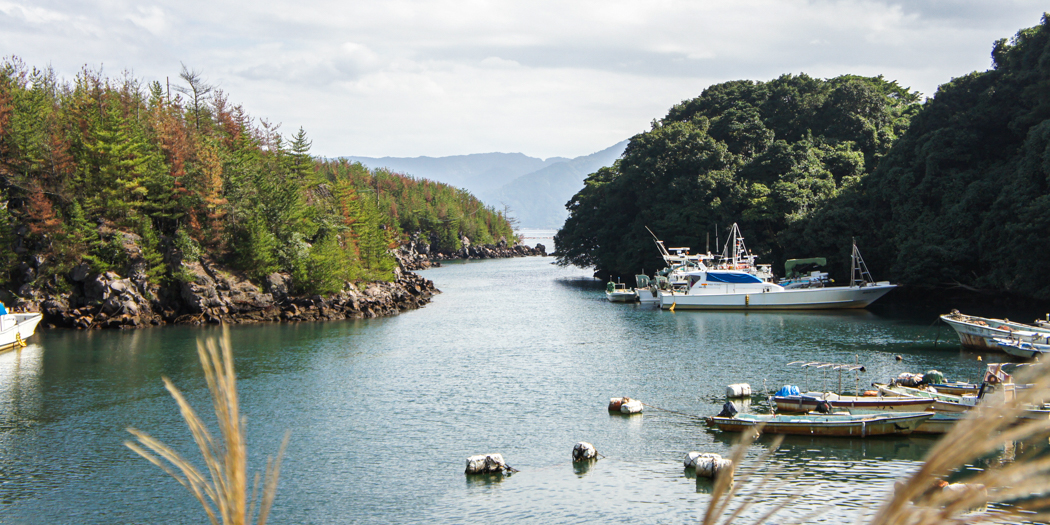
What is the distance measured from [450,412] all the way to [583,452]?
21.7 feet

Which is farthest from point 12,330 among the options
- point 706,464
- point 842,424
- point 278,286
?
point 842,424

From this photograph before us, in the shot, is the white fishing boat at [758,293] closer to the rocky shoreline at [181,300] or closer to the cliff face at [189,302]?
the rocky shoreline at [181,300]

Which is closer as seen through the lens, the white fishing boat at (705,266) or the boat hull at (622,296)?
the white fishing boat at (705,266)

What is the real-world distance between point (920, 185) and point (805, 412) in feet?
95.5

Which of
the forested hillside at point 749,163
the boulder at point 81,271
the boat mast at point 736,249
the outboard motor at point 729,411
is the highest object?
the forested hillside at point 749,163

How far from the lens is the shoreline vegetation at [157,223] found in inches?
1752

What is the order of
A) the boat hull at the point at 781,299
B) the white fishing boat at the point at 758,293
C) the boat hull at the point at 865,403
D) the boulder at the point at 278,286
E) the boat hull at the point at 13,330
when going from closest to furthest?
the boat hull at the point at 865,403 < the boat hull at the point at 13,330 < the boat hull at the point at 781,299 < the white fishing boat at the point at 758,293 < the boulder at the point at 278,286

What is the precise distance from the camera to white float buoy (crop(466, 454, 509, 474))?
18453mm

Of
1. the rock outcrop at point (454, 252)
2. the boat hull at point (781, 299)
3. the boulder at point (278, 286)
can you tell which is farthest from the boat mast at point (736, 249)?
the rock outcrop at point (454, 252)

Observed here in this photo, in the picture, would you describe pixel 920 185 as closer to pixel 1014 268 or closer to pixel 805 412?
pixel 1014 268

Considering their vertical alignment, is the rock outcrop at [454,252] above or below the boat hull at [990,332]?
above

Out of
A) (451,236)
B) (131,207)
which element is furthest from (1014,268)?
(451,236)

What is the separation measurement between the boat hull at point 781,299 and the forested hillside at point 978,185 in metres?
3.16

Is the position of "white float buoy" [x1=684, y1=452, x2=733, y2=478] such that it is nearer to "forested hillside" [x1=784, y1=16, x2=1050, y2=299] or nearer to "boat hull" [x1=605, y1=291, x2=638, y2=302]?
"forested hillside" [x1=784, y1=16, x2=1050, y2=299]
